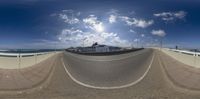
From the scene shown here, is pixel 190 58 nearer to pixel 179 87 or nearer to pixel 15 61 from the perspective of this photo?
pixel 179 87

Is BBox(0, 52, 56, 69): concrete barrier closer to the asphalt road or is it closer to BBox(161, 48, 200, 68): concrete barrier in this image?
the asphalt road

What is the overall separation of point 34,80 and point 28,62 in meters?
12.8

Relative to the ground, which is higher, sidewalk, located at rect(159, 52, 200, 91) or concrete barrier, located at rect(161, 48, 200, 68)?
concrete barrier, located at rect(161, 48, 200, 68)

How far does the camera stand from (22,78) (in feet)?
205

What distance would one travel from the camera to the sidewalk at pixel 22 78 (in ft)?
195

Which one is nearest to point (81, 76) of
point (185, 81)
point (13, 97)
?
point (13, 97)

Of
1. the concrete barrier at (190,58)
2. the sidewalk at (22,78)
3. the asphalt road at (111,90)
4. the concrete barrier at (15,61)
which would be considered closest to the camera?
the asphalt road at (111,90)

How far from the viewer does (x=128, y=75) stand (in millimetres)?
71125

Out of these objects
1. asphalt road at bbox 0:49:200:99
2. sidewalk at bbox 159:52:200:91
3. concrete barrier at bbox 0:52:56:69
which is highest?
concrete barrier at bbox 0:52:56:69

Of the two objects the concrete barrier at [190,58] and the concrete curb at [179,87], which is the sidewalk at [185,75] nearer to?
the concrete curb at [179,87]

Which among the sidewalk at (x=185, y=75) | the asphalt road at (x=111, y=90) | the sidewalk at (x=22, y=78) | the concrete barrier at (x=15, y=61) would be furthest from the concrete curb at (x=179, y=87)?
the concrete barrier at (x=15, y=61)

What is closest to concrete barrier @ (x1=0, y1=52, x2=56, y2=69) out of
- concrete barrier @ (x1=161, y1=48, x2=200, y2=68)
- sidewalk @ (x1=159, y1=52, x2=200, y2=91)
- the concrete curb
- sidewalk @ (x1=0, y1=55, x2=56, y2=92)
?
sidewalk @ (x1=0, y1=55, x2=56, y2=92)

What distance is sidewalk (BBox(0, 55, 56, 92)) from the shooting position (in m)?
59.3

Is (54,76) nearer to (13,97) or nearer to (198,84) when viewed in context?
(13,97)
